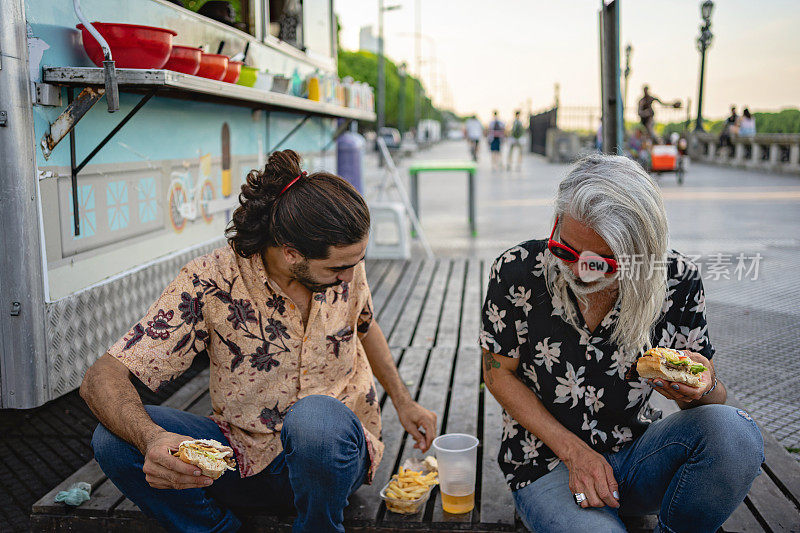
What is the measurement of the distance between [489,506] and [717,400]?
85cm

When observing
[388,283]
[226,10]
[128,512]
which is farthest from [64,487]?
[388,283]

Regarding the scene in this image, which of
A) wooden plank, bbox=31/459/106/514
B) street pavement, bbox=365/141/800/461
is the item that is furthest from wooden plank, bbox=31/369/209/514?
street pavement, bbox=365/141/800/461

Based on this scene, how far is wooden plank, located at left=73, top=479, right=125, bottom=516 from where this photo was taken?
261 centimetres

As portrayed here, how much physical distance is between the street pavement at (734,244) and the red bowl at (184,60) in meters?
2.09

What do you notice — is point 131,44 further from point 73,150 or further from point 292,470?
point 292,470

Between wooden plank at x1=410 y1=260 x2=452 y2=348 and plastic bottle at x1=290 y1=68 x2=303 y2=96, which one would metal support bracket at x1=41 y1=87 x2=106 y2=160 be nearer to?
wooden plank at x1=410 y1=260 x2=452 y2=348

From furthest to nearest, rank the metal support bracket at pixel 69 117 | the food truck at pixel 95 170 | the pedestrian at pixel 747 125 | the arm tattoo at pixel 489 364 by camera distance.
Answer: the pedestrian at pixel 747 125 < the metal support bracket at pixel 69 117 < the food truck at pixel 95 170 < the arm tattoo at pixel 489 364

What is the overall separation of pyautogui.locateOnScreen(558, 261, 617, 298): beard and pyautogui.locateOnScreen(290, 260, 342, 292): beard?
0.69m

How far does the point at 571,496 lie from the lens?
7.23 feet

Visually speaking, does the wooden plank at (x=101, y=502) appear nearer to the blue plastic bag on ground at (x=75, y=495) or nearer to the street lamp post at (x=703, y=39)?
the blue plastic bag on ground at (x=75, y=495)

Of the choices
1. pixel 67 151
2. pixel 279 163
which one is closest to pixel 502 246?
pixel 67 151

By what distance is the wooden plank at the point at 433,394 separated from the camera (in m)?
2.55

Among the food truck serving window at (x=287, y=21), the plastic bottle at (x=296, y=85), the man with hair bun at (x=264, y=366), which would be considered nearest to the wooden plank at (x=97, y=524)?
the man with hair bun at (x=264, y=366)

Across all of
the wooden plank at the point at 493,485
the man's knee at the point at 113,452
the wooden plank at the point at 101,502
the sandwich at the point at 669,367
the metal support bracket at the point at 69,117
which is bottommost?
the wooden plank at the point at 493,485
